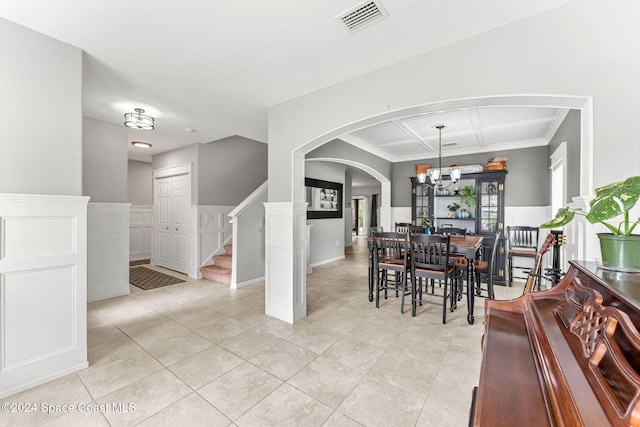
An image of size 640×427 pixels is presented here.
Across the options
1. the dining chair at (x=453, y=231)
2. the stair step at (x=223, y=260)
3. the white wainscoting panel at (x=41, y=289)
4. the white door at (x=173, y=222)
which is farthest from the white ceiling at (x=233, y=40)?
the dining chair at (x=453, y=231)

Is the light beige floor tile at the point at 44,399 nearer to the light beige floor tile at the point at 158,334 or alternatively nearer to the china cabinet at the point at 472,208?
the light beige floor tile at the point at 158,334

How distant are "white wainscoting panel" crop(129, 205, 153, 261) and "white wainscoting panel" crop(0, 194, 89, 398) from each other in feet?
17.4

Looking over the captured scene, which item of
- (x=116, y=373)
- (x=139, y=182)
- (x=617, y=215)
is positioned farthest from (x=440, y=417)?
(x=139, y=182)

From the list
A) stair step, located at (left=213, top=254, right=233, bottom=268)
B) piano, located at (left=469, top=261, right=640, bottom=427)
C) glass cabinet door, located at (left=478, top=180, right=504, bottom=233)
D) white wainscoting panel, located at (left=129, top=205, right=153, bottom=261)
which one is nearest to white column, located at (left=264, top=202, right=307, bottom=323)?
stair step, located at (left=213, top=254, right=233, bottom=268)

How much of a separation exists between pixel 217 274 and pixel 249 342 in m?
2.39

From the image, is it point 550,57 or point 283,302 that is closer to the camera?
point 550,57

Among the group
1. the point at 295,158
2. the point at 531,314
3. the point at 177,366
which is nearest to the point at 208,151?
the point at 295,158

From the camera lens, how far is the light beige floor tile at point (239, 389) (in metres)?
1.73

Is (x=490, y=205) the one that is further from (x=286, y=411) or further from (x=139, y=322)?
(x=139, y=322)

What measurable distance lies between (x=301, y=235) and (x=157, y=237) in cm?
435

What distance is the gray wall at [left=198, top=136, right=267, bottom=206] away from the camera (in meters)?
5.14

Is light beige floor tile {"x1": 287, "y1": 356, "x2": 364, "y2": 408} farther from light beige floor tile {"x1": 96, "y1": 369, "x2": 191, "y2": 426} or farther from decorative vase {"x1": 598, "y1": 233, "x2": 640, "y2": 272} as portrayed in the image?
decorative vase {"x1": 598, "y1": 233, "x2": 640, "y2": 272}

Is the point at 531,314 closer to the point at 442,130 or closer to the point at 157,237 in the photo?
the point at 442,130

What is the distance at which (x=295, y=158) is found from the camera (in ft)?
9.96
